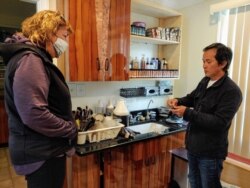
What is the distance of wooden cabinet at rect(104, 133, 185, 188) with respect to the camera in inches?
67.2

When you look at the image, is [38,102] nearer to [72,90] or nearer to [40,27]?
[40,27]

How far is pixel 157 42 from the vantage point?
2.31 meters

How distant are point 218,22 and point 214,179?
60.7 inches

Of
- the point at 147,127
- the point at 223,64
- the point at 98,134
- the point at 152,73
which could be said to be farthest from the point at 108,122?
the point at 223,64

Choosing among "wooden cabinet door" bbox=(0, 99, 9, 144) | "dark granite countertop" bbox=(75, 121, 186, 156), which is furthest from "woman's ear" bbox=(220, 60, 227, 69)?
"wooden cabinet door" bbox=(0, 99, 9, 144)

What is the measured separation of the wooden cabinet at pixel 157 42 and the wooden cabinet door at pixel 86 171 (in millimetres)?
860

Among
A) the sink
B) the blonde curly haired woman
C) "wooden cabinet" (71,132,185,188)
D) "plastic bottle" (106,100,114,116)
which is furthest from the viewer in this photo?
the sink

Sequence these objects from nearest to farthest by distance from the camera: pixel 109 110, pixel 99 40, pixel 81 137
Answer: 1. pixel 81 137
2. pixel 99 40
3. pixel 109 110

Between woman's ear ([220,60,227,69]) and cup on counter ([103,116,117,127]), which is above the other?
woman's ear ([220,60,227,69])

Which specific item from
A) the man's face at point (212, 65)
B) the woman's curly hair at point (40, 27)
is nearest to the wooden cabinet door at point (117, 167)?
the man's face at point (212, 65)

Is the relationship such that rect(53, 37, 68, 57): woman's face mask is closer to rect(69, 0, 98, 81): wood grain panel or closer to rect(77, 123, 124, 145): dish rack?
rect(69, 0, 98, 81): wood grain panel

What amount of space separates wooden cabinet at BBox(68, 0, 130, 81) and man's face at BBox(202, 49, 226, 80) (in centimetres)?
74

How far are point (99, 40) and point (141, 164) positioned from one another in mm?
1183

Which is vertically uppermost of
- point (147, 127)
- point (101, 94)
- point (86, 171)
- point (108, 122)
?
point (101, 94)
